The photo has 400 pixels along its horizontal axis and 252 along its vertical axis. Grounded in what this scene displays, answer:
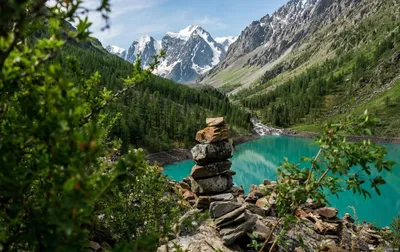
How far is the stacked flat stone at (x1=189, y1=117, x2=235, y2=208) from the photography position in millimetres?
26000

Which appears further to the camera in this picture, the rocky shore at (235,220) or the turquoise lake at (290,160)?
the turquoise lake at (290,160)

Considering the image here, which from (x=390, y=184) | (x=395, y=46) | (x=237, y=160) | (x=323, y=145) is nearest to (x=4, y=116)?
(x=323, y=145)

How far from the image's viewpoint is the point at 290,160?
3853 inches

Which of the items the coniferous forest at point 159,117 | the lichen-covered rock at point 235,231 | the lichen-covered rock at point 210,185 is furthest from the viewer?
the coniferous forest at point 159,117

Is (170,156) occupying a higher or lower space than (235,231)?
lower

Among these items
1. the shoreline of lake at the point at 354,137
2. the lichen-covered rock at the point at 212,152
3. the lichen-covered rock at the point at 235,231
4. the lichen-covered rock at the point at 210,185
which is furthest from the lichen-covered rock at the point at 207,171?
the shoreline of lake at the point at 354,137

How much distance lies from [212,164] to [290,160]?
77.3 meters

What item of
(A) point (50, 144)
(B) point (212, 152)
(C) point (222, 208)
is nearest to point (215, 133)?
(B) point (212, 152)

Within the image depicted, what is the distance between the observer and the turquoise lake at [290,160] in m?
51.9

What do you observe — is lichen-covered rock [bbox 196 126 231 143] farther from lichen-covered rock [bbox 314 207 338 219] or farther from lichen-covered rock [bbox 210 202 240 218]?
lichen-covered rock [bbox 314 207 338 219]

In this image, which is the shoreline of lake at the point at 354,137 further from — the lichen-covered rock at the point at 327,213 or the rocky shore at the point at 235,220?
the rocky shore at the point at 235,220

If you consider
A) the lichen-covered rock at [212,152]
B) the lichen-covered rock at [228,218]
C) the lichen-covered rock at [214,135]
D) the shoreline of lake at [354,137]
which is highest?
the lichen-covered rock at [214,135]

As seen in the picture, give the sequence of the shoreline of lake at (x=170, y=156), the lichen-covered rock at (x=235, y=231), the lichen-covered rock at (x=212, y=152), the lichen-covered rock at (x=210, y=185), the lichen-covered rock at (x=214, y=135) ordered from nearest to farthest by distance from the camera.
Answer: the lichen-covered rock at (x=235, y=231) → the lichen-covered rock at (x=210, y=185) → the lichen-covered rock at (x=212, y=152) → the lichen-covered rock at (x=214, y=135) → the shoreline of lake at (x=170, y=156)

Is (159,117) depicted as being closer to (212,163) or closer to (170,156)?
(170,156)
